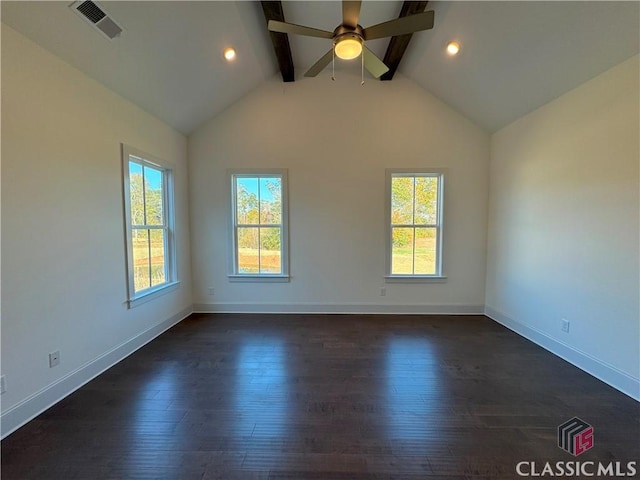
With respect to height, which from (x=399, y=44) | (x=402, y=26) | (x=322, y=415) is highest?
(x=399, y=44)

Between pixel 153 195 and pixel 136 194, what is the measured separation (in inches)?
12.3

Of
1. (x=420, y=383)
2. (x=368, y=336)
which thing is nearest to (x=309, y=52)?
(x=368, y=336)

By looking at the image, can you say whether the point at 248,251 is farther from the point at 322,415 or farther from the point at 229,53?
the point at 322,415

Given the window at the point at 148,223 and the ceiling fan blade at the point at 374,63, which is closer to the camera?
the ceiling fan blade at the point at 374,63

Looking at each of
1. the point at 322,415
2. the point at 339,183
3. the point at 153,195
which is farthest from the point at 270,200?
the point at 322,415

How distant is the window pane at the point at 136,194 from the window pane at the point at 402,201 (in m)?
3.35

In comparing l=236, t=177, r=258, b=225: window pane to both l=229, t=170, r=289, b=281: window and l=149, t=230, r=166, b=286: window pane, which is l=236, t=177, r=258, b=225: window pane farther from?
l=149, t=230, r=166, b=286: window pane

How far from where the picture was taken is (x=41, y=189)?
195cm

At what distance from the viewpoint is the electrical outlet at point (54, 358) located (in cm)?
204

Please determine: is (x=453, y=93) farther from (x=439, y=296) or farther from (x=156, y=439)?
A: (x=156, y=439)

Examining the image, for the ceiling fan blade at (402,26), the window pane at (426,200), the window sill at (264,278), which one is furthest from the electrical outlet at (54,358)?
the window pane at (426,200)

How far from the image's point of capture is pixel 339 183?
3.99m

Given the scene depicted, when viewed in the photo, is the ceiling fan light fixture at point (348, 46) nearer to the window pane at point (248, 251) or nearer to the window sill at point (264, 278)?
the window pane at point (248, 251)

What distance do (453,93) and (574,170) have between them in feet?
5.81
